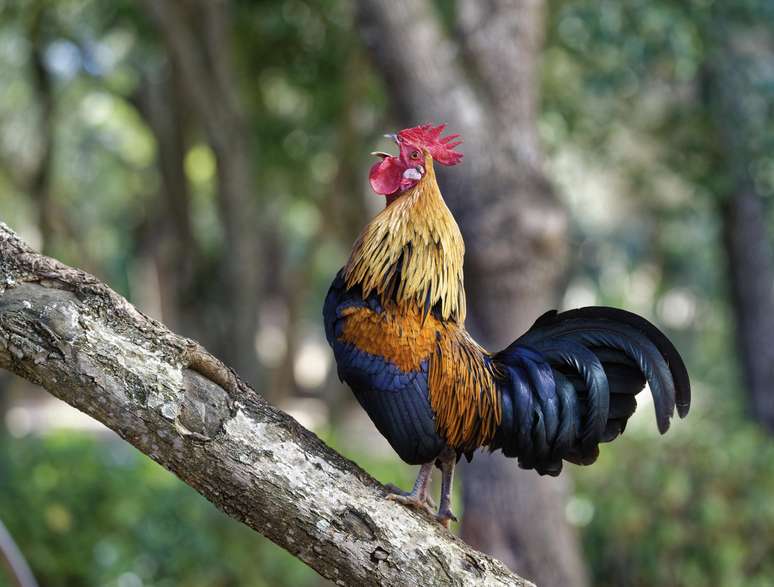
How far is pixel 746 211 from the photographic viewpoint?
804 cm

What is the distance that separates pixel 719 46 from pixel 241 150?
151 inches

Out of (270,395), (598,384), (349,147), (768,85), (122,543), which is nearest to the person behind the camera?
(598,384)

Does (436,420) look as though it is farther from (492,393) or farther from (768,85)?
(768,85)

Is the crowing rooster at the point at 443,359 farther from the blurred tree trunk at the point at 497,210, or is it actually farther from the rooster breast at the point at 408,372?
the blurred tree trunk at the point at 497,210

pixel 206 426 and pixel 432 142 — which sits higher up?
pixel 432 142

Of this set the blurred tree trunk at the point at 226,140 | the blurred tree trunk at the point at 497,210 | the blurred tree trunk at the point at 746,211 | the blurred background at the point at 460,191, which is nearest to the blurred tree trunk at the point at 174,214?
the blurred background at the point at 460,191

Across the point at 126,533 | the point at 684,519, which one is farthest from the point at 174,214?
the point at 684,519

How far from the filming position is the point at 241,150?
6773mm

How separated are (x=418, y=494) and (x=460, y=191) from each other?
2.58 m

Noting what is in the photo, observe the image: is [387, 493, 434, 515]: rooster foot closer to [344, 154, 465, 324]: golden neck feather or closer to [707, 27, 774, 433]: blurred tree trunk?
[344, 154, 465, 324]: golden neck feather

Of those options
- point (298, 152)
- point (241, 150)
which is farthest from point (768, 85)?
point (298, 152)

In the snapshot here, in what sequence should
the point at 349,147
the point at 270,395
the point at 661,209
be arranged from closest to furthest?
the point at 349,147, the point at 270,395, the point at 661,209

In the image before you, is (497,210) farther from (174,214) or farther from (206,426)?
(174,214)

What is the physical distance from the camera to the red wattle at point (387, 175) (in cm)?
217
